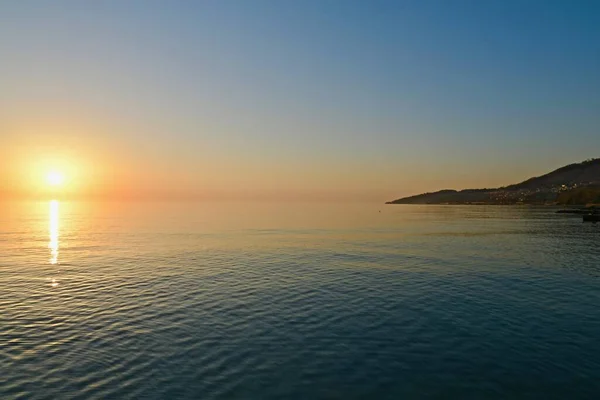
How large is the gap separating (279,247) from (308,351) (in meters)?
53.9

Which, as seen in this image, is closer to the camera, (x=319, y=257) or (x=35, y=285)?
(x=35, y=285)

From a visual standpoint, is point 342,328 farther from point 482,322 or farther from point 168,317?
point 168,317

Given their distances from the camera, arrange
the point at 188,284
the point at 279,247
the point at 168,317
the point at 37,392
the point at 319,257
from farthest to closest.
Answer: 1. the point at 279,247
2. the point at 319,257
3. the point at 188,284
4. the point at 168,317
5. the point at 37,392

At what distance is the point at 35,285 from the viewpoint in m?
42.4

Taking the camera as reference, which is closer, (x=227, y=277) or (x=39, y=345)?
(x=39, y=345)

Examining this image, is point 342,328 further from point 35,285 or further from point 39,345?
point 35,285

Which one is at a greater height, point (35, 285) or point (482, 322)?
point (35, 285)

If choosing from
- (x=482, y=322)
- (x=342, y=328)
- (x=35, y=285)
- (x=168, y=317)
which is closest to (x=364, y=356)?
(x=342, y=328)

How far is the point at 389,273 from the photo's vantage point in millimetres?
48375

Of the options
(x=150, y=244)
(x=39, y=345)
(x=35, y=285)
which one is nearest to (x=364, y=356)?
(x=39, y=345)

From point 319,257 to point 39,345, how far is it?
143ft

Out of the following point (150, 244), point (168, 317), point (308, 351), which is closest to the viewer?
point (308, 351)

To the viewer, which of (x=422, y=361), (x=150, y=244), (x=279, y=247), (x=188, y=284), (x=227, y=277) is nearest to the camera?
(x=422, y=361)

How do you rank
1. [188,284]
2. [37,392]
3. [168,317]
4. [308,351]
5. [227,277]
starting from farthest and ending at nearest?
[227,277]
[188,284]
[168,317]
[308,351]
[37,392]
